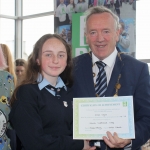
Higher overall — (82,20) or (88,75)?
(82,20)

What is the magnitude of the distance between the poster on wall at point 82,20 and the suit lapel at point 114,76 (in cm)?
301

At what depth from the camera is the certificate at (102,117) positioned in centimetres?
229

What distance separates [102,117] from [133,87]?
367 mm

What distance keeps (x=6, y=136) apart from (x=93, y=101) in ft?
2.49

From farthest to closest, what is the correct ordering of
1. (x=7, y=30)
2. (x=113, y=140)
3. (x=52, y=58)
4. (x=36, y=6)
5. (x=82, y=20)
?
(x=7, y=30) < (x=36, y=6) < (x=82, y=20) < (x=52, y=58) < (x=113, y=140)

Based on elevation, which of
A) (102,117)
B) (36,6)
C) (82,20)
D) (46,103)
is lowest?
(102,117)

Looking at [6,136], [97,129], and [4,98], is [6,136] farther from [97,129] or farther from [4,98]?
[97,129]

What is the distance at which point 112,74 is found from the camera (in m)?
2.54

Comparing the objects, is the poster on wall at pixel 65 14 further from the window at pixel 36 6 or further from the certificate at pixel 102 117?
the certificate at pixel 102 117

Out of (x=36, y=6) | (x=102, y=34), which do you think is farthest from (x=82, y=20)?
(x=102, y=34)

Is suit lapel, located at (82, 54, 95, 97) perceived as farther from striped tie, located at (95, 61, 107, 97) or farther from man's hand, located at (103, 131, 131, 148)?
man's hand, located at (103, 131, 131, 148)

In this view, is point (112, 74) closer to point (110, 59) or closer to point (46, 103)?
point (110, 59)

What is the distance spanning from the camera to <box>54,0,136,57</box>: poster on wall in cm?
564

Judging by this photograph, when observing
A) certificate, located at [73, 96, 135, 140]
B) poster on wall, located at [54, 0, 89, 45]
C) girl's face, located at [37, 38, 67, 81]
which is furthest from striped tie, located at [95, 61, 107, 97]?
poster on wall, located at [54, 0, 89, 45]
